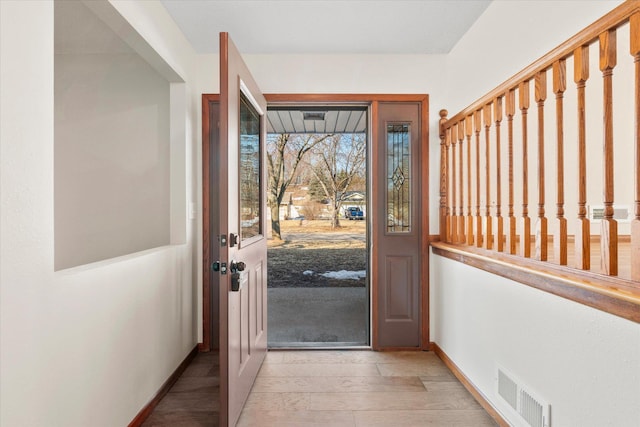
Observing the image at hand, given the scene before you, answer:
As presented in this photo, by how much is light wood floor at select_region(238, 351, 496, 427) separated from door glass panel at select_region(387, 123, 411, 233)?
3.65 ft

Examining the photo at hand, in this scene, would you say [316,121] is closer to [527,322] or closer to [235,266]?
[235,266]

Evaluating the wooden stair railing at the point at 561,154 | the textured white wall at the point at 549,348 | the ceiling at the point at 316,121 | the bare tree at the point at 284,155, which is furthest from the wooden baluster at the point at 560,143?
the bare tree at the point at 284,155

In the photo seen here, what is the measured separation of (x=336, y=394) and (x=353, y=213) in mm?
4090

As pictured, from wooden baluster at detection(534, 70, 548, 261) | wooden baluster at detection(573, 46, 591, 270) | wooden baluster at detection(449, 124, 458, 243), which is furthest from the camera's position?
wooden baluster at detection(449, 124, 458, 243)

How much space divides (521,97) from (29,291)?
7.34ft

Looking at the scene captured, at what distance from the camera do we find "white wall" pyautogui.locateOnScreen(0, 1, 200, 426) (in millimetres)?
1176

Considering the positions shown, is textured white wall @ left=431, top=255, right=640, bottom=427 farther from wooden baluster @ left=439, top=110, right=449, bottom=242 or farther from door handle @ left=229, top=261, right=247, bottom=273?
door handle @ left=229, top=261, right=247, bottom=273

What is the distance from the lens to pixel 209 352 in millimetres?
3066

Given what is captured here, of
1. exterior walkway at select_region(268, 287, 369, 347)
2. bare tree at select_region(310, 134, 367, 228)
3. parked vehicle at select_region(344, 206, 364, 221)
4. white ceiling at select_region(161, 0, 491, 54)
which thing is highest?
white ceiling at select_region(161, 0, 491, 54)

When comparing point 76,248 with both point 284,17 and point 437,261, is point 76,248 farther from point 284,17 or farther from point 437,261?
point 437,261

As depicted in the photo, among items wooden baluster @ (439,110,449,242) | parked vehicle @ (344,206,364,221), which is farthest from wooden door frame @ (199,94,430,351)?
parked vehicle @ (344,206,364,221)

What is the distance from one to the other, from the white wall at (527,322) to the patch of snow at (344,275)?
9.79 ft

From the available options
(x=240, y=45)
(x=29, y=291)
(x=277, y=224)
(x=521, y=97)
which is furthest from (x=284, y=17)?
(x=277, y=224)

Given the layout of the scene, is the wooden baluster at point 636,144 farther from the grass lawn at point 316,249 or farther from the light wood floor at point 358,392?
the grass lawn at point 316,249
